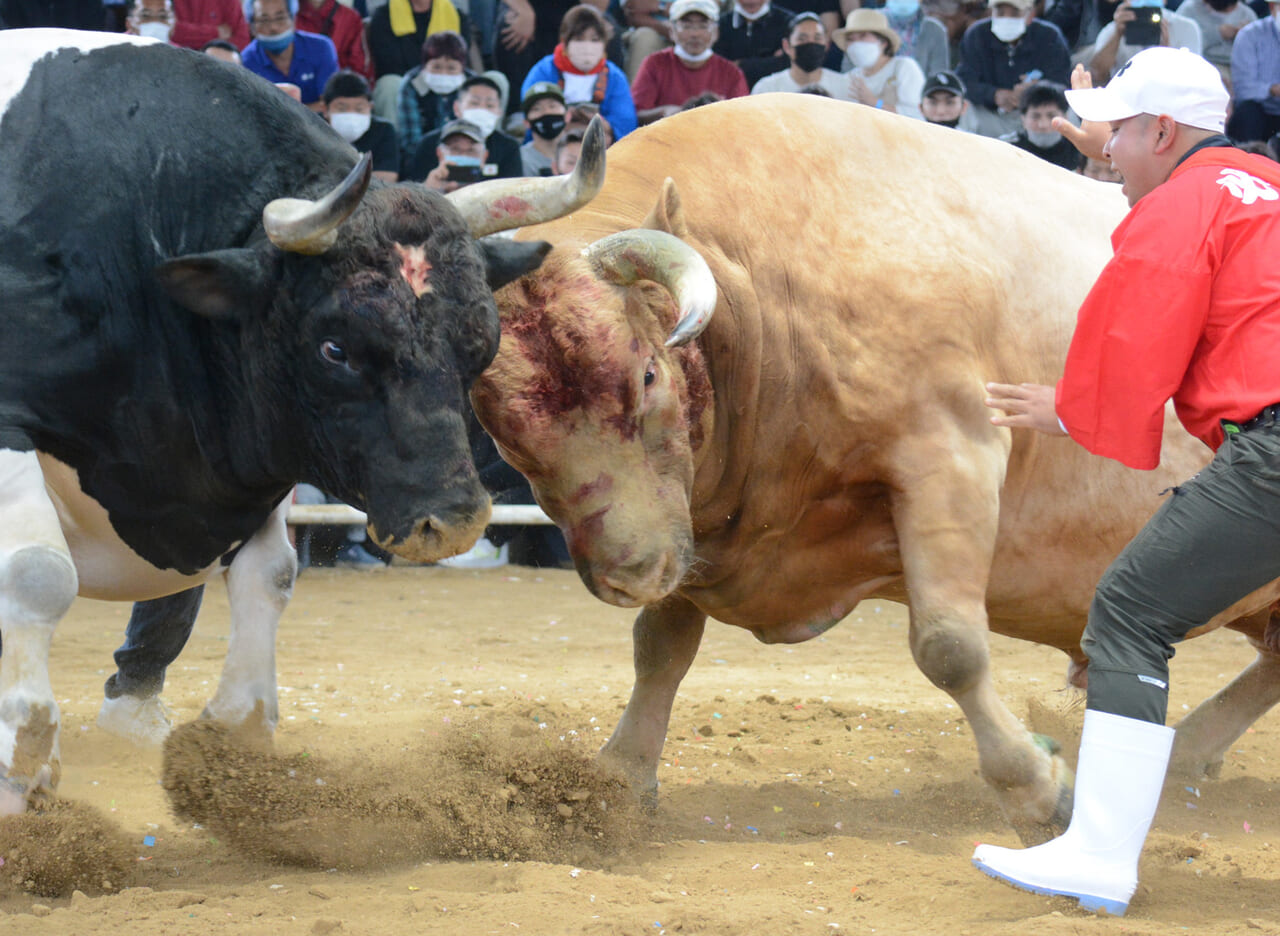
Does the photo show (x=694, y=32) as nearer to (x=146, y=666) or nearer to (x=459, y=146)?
(x=459, y=146)

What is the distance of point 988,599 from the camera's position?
435cm

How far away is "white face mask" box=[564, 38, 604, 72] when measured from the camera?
10188mm

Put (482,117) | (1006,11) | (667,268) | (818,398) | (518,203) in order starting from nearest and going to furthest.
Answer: (667,268)
(518,203)
(818,398)
(482,117)
(1006,11)

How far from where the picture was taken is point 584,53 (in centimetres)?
1020

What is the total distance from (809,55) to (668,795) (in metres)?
6.91

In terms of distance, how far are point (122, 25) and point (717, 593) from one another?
335 inches

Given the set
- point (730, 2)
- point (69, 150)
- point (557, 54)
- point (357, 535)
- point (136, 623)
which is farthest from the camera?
point (730, 2)

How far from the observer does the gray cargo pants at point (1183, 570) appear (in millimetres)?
2988

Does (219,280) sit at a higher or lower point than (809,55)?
higher

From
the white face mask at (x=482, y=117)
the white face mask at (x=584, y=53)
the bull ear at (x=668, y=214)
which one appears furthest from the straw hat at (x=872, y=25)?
the bull ear at (x=668, y=214)

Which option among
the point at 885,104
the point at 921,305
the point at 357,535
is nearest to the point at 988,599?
the point at 921,305

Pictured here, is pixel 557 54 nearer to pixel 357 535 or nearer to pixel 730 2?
pixel 730 2

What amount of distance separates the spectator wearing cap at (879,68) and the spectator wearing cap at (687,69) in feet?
2.80

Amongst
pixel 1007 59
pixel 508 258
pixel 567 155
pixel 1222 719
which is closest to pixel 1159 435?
pixel 508 258
